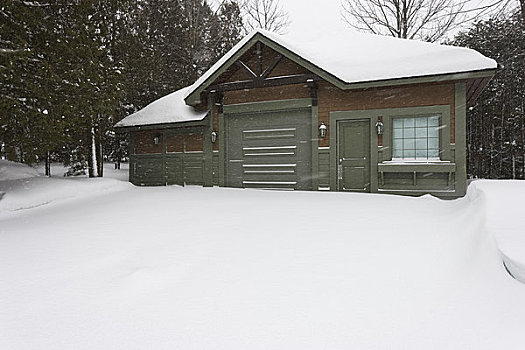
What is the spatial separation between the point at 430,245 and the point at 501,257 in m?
1.14

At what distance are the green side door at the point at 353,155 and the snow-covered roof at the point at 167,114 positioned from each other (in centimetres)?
442

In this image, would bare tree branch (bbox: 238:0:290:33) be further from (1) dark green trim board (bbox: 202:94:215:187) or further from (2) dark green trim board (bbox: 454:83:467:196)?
(2) dark green trim board (bbox: 454:83:467:196)

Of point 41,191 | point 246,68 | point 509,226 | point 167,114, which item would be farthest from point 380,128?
point 41,191

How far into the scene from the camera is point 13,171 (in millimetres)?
12617

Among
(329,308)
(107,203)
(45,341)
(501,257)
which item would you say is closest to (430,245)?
(501,257)

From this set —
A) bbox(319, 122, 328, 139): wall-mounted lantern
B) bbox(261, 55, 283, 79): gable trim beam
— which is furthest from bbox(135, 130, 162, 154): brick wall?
bbox(319, 122, 328, 139): wall-mounted lantern

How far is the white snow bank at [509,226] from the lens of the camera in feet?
9.61

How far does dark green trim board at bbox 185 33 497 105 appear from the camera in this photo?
8414 millimetres

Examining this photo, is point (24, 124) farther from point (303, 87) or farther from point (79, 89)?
point (303, 87)

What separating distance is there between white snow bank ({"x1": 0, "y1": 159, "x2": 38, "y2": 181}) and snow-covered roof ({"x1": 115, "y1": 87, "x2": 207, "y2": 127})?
11.5ft

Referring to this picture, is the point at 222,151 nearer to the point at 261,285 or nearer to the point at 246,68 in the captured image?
the point at 246,68

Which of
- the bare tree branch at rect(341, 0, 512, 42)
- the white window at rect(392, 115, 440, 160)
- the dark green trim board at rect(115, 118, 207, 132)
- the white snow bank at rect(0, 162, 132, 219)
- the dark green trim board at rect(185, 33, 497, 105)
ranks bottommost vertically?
the white snow bank at rect(0, 162, 132, 219)

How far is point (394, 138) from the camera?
9508 millimetres

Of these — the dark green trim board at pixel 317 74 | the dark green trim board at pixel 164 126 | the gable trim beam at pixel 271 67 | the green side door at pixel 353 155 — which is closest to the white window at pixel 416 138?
the green side door at pixel 353 155
